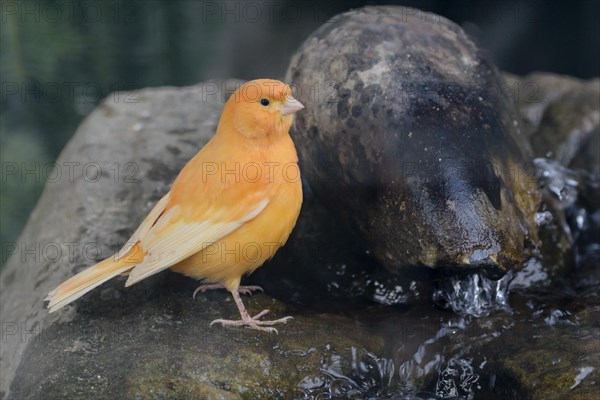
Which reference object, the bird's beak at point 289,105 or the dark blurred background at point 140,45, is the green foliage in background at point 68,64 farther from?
the bird's beak at point 289,105

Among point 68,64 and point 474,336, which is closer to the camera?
point 474,336

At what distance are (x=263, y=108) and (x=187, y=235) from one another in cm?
61

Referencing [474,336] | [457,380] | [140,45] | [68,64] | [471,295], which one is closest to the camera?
[457,380]

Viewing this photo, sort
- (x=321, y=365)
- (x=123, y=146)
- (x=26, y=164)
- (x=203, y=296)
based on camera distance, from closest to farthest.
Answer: (x=321, y=365) < (x=203, y=296) < (x=123, y=146) < (x=26, y=164)

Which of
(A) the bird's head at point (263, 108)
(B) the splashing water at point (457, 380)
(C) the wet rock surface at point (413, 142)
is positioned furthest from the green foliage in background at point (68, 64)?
(B) the splashing water at point (457, 380)

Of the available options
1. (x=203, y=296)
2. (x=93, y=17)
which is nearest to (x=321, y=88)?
(x=203, y=296)

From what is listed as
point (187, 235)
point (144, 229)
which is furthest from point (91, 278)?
point (187, 235)

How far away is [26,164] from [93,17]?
108 cm

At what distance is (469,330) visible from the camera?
3.46 m

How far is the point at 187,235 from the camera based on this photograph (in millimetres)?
3367

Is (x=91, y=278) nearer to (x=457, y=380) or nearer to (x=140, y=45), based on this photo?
(x=457, y=380)

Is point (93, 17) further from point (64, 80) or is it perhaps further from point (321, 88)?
point (321, 88)

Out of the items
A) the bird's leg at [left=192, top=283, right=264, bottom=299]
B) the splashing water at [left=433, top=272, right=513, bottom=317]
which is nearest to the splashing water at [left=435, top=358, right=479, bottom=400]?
the splashing water at [left=433, top=272, right=513, bottom=317]

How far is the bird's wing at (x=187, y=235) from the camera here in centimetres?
331
